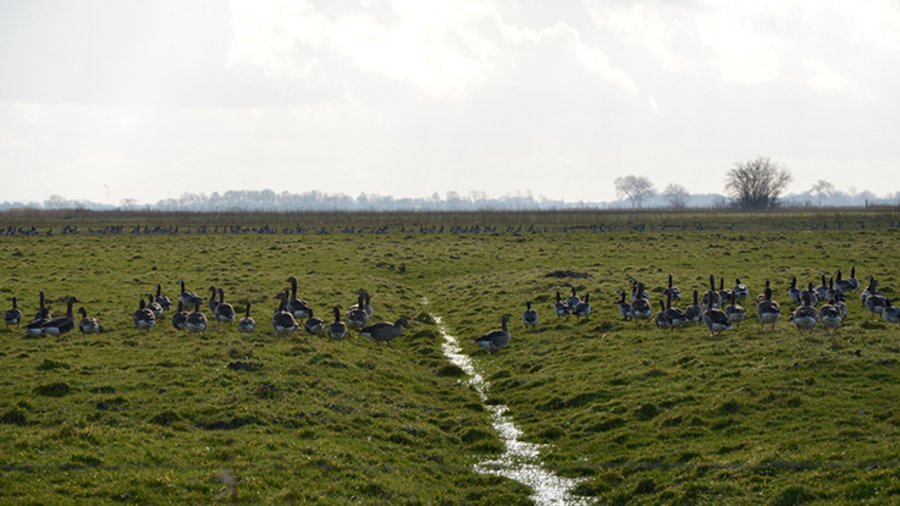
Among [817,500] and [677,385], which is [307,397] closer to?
[677,385]

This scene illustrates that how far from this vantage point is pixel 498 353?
91.6 ft

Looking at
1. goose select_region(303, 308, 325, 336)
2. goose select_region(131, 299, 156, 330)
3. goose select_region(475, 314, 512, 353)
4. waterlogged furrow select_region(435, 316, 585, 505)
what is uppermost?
goose select_region(131, 299, 156, 330)

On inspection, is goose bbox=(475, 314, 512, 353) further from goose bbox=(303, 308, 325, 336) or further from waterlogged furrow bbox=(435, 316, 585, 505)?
waterlogged furrow bbox=(435, 316, 585, 505)

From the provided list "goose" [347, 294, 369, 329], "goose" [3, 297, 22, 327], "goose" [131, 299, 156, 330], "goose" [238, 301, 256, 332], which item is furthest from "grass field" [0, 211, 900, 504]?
"goose" [3, 297, 22, 327]

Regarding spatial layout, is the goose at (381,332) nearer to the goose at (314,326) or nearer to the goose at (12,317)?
the goose at (314,326)

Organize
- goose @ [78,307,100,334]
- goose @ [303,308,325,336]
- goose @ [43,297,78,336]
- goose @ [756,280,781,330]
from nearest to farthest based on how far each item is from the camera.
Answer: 1. goose @ [756,280,781,330]
2. goose @ [43,297,78,336]
3. goose @ [78,307,100,334]
4. goose @ [303,308,325,336]

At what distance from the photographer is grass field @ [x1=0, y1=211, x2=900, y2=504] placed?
13586 millimetres

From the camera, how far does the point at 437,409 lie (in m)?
20.5

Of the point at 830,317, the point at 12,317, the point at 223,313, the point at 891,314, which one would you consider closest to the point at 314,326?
the point at 223,313

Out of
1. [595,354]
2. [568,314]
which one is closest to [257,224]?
[568,314]

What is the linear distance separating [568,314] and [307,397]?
1569cm

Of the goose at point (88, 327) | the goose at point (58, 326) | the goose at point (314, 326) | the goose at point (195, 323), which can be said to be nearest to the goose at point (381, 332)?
the goose at point (314, 326)

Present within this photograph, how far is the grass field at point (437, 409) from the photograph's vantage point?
13586 mm

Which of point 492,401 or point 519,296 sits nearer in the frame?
point 492,401
